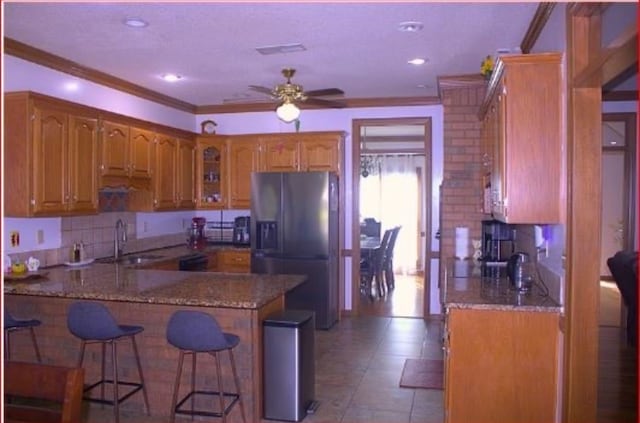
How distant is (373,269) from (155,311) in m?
4.69

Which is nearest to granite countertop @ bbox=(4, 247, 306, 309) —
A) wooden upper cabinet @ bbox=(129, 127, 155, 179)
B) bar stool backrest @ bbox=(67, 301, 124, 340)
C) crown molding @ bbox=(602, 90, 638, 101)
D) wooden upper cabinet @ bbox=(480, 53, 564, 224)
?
bar stool backrest @ bbox=(67, 301, 124, 340)

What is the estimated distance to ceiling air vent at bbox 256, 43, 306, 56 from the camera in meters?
4.27

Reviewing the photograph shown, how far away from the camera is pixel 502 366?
2.94 meters

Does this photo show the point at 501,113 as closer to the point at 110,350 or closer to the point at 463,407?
the point at 463,407

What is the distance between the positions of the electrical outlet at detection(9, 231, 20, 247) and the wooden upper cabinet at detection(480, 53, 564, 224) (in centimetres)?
363

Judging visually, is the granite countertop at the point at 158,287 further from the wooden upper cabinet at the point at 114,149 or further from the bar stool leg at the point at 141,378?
the wooden upper cabinet at the point at 114,149

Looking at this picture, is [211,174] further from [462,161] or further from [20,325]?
[20,325]

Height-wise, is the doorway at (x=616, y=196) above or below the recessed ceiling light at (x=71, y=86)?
below

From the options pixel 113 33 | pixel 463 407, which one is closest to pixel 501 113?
pixel 463 407

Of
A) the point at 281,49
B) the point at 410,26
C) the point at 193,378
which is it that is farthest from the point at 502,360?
the point at 281,49

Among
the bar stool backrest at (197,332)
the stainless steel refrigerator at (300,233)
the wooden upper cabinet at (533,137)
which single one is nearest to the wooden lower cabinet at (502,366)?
the wooden upper cabinet at (533,137)

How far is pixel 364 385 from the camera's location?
4.18m

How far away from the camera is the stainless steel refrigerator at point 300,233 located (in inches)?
229

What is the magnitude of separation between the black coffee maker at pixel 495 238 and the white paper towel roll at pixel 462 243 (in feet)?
1.34
